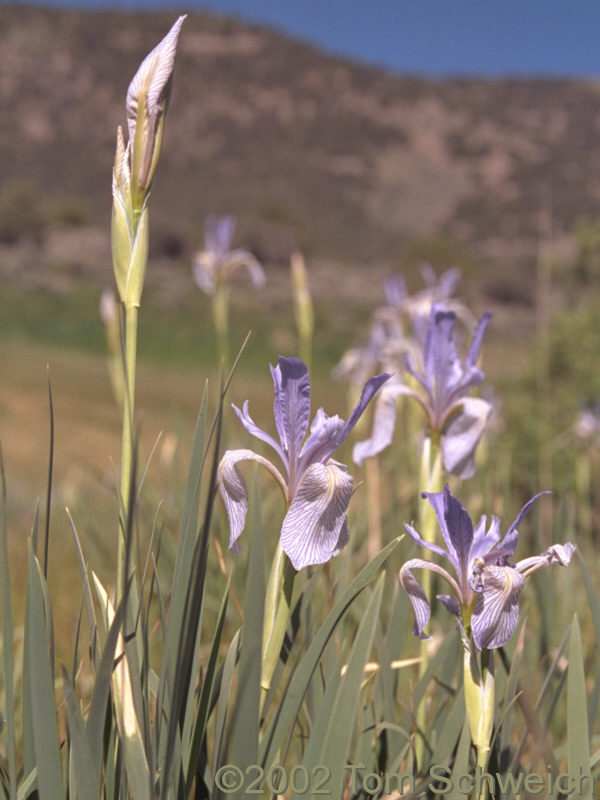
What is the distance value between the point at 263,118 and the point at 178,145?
4480 mm

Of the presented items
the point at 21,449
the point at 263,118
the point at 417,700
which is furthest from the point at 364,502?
the point at 263,118

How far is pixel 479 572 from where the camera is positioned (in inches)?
28.8

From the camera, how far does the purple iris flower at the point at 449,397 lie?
1.11 meters

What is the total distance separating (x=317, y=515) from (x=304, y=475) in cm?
4

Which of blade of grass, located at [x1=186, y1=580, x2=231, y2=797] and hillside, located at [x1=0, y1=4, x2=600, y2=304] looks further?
hillside, located at [x1=0, y1=4, x2=600, y2=304]

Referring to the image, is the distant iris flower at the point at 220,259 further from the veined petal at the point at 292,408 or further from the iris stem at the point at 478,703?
the iris stem at the point at 478,703

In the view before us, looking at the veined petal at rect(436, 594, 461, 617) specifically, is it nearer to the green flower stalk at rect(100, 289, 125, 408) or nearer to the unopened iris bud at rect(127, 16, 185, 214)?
the unopened iris bud at rect(127, 16, 185, 214)

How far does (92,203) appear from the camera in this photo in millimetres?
27109

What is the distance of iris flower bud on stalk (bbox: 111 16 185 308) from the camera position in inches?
27.7

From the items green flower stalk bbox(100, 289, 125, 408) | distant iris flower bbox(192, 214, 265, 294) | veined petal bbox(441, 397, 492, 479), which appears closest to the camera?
veined petal bbox(441, 397, 492, 479)

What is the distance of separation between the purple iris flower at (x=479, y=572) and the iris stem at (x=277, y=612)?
0.11 m

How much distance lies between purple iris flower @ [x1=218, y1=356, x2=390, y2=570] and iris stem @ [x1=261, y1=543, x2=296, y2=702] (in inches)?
2.0

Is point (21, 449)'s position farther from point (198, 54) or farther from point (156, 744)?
point (198, 54)

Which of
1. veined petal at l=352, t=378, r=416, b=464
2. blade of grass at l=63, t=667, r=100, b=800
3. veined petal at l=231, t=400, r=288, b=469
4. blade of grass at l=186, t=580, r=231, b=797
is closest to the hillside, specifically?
veined petal at l=352, t=378, r=416, b=464
